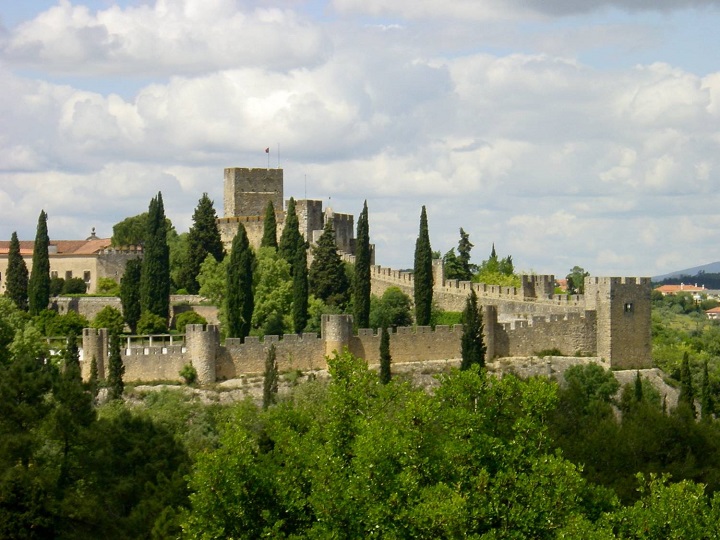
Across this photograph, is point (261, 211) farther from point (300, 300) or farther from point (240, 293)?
point (240, 293)

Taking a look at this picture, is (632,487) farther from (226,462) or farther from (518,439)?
(226,462)

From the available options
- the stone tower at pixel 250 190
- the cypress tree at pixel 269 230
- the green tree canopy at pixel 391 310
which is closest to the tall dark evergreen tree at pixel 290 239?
the cypress tree at pixel 269 230

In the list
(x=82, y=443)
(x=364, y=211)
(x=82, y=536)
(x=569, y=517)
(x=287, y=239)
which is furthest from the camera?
(x=287, y=239)

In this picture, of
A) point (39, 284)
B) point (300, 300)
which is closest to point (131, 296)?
point (39, 284)

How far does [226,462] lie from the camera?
90.2 ft

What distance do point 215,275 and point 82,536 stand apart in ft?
95.0

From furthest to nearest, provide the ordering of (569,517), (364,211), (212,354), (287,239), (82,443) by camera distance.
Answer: (287,239) < (364,211) < (212,354) < (82,443) < (569,517)

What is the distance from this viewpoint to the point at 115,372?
47.8m

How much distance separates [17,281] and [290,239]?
30.3 ft

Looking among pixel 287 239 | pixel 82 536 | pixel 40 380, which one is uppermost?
pixel 287 239

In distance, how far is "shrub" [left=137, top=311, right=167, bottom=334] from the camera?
178 ft

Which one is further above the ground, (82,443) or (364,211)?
(364,211)

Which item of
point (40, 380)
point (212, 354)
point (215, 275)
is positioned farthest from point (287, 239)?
point (40, 380)

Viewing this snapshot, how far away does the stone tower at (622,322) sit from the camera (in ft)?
164
